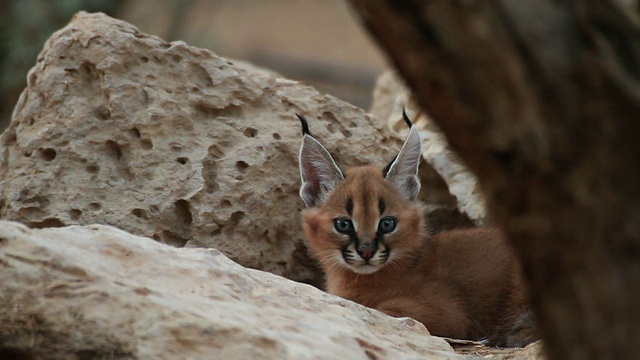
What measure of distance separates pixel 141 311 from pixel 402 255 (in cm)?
305

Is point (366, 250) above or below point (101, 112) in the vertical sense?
below

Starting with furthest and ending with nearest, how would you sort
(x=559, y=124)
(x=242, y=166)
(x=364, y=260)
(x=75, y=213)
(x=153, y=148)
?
1. (x=242, y=166)
2. (x=153, y=148)
3. (x=364, y=260)
4. (x=75, y=213)
5. (x=559, y=124)

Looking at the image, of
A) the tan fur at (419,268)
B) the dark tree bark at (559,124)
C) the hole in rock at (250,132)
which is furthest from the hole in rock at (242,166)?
the dark tree bark at (559,124)

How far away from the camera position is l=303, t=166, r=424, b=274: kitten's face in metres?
6.32

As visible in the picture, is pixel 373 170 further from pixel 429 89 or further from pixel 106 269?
pixel 429 89

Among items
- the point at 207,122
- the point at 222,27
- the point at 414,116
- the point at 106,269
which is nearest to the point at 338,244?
the point at 207,122

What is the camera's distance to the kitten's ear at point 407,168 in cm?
650

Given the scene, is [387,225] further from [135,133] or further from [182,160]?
[135,133]

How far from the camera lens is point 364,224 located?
634 cm

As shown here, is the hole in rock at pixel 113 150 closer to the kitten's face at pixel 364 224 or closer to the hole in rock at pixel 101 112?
the hole in rock at pixel 101 112

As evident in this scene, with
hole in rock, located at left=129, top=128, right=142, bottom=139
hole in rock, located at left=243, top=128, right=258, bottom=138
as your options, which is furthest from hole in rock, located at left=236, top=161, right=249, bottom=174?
hole in rock, located at left=129, top=128, right=142, bottom=139

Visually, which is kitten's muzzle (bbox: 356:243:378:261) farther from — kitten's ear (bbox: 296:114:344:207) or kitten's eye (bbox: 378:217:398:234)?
kitten's ear (bbox: 296:114:344:207)

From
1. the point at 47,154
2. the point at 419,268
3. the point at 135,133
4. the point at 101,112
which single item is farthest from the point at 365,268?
the point at 47,154

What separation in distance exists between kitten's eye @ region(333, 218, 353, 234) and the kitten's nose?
0.17 metres
